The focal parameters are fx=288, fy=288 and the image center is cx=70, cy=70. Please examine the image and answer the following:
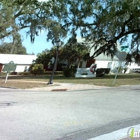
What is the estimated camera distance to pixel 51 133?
6727 mm

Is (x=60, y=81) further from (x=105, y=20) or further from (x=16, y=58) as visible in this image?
(x=16, y=58)

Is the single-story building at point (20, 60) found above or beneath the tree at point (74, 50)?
beneath

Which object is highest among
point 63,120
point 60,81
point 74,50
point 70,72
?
point 74,50

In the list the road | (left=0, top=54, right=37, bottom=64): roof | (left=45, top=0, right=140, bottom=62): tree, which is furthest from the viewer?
(left=0, top=54, right=37, bottom=64): roof

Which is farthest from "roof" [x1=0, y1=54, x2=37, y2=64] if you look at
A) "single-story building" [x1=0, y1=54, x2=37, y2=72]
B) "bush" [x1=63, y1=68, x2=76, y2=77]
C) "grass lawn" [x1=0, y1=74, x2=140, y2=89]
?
"grass lawn" [x1=0, y1=74, x2=140, y2=89]

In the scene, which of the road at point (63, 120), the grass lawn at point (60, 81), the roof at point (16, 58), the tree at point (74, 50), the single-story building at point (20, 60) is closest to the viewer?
the road at point (63, 120)

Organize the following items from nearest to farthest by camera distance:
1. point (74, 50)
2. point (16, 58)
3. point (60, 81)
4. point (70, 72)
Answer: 1. point (60, 81)
2. point (70, 72)
3. point (74, 50)
4. point (16, 58)

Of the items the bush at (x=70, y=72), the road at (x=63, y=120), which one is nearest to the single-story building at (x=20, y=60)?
the bush at (x=70, y=72)

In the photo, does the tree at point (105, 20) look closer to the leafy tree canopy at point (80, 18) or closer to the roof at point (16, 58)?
the leafy tree canopy at point (80, 18)

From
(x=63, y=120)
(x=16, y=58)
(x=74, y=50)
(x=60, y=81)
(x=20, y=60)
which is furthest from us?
(x=20, y=60)

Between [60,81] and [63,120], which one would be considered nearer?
[63,120]

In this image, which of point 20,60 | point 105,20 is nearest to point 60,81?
point 105,20

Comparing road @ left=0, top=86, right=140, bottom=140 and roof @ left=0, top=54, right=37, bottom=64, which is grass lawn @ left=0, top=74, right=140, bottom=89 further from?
roof @ left=0, top=54, right=37, bottom=64

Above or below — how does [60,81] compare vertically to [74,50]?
below
